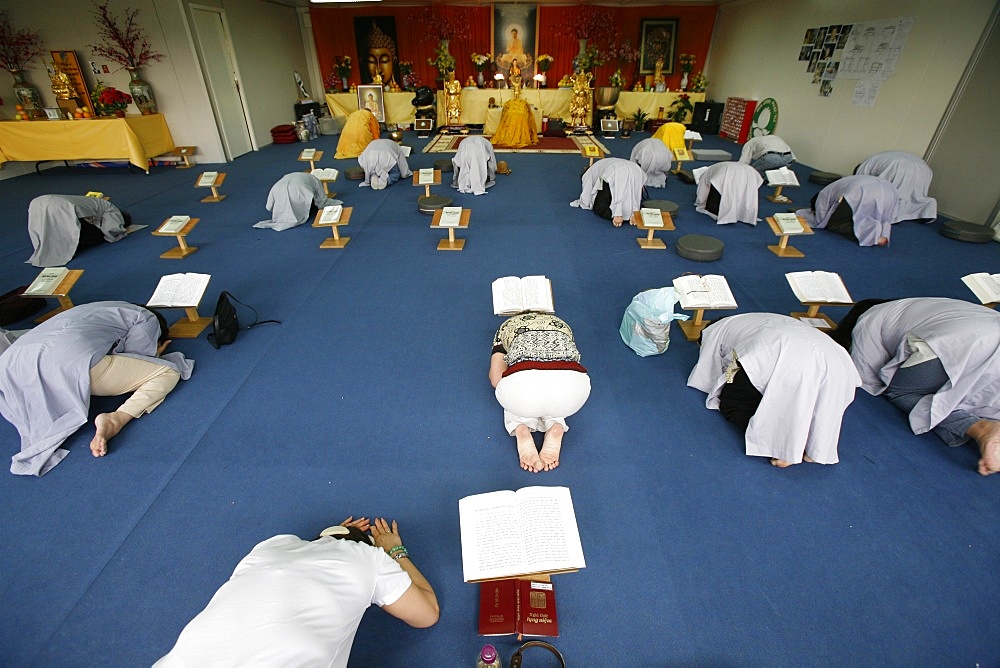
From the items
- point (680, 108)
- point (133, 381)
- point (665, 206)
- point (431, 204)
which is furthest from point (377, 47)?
point (133, 381)

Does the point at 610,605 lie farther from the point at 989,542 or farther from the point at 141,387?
the point at 141,387

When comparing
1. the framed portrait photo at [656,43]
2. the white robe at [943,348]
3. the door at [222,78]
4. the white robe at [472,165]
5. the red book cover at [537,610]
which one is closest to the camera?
the red book cover at [537,610]

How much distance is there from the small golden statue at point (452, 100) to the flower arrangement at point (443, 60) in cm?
48

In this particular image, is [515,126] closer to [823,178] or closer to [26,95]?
[823,178]

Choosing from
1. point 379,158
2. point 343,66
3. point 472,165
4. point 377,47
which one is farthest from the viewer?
point 377,47

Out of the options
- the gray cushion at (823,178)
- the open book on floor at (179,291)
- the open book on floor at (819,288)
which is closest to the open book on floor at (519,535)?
the open book on floor at (819,288)

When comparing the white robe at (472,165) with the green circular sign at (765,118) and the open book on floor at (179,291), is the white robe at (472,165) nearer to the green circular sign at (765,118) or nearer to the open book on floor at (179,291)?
the open book on floor at (179,291)

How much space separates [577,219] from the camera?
22.0 feet

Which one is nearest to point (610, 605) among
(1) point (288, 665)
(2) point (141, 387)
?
(1) point (288, 665)

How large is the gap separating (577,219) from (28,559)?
6.29 m

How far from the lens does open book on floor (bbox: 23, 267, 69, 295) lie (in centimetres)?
376

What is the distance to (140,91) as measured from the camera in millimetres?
9109

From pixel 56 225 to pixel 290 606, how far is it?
21.1ft

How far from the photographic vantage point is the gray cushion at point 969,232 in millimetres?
5730
